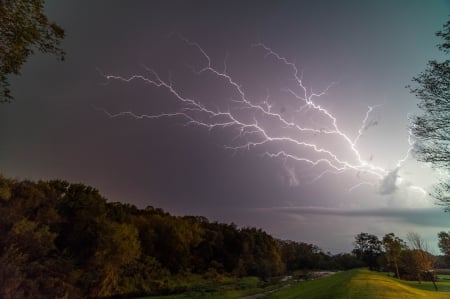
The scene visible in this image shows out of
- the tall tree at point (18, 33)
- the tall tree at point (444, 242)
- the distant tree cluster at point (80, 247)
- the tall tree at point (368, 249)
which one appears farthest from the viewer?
the tall tree at point (368, 249)

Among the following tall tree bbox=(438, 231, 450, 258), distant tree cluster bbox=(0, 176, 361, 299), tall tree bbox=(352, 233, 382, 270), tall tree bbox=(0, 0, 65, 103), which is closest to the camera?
tall tree bbox=(0, 0, 65, 103)

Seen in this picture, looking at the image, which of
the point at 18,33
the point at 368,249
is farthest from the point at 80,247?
the point at 368,249

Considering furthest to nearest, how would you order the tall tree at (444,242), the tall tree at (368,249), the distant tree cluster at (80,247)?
1. the tall tree at (368,249)
2. the tall tree at (444,242)
3. the distant tree cluster at (80,247)

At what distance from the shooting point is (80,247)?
41.3 metres

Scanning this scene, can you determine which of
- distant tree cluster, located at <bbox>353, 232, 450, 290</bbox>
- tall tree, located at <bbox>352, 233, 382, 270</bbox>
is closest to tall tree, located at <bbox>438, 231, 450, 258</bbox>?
distant tree cluster, located at <bbox>353, 232, 450, 290</bbox>

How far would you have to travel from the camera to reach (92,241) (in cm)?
4134

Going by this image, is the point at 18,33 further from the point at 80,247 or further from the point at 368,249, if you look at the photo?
the point at 368,249

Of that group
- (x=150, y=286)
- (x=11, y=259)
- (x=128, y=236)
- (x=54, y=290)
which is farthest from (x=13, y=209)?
(x=150, y=286)

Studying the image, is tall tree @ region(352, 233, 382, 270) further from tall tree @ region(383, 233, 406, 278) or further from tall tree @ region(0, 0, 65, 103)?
tall tree @ region(0, 0, 65, 103)

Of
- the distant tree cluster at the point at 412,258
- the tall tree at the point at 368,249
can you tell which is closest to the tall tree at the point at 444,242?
the distant tree cluster at the point at 412,258

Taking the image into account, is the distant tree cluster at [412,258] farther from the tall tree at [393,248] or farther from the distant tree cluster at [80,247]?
the distant tree cluster at [80,247]

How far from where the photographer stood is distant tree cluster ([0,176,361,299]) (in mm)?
30328

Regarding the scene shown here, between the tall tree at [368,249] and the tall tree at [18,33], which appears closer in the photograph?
the tall tree at [18,33]

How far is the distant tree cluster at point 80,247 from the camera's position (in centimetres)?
3033
